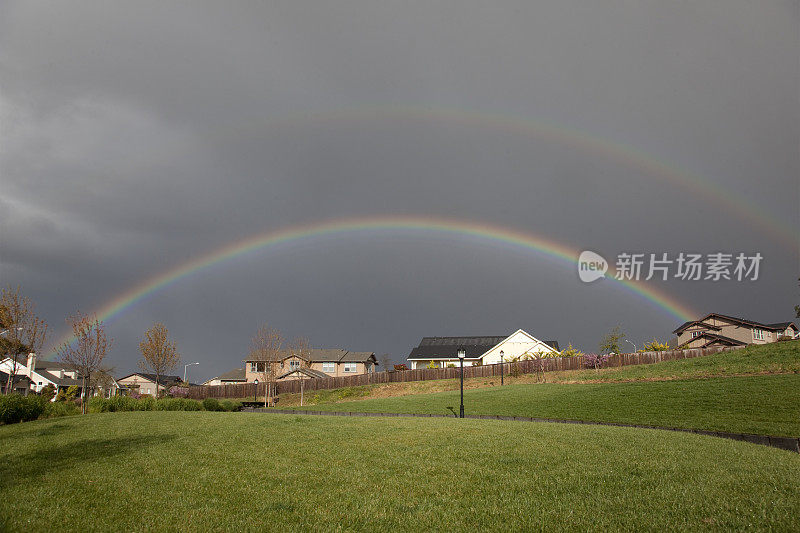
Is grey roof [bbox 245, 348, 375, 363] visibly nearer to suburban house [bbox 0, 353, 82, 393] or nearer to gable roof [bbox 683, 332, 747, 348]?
suburban house [bbox 0, 353, 82, 393]

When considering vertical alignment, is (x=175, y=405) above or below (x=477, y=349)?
below

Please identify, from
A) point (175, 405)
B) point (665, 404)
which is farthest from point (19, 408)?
point (665, 404)

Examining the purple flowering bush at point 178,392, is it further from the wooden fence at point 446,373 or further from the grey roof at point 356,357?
the grey roof at point 356,357

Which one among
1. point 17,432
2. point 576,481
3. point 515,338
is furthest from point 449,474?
point 515,338

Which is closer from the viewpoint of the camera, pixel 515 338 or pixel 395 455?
pixel 395 455

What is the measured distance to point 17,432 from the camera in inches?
732

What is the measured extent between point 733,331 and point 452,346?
1884 inches

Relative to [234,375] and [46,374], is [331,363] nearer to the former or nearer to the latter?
[234,375]

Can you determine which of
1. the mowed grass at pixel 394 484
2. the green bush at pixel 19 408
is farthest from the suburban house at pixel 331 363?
the mowed grass at pixel 394 484

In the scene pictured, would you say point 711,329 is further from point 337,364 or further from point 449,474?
point 449,474

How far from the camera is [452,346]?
98.7 m

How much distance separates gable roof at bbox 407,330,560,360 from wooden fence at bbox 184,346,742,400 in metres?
25.3

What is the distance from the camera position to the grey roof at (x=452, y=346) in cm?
9425

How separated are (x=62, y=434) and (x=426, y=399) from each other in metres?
32.3
